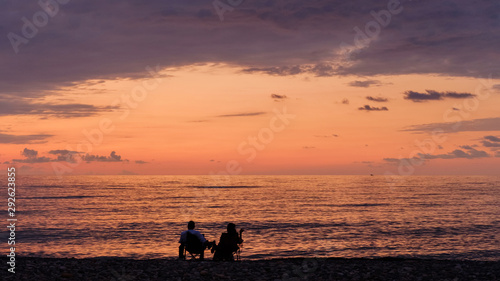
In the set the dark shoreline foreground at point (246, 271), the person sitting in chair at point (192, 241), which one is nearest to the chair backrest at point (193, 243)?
the person sitting in chair at point (192, 241)

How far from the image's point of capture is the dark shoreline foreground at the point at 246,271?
1270 cm

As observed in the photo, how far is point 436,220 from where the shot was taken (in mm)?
48156

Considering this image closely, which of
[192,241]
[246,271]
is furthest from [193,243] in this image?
[246,271]

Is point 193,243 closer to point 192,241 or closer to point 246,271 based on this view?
point 192,241

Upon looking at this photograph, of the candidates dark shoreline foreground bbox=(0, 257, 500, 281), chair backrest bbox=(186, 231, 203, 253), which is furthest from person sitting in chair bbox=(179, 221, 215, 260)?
dark shoreline foreground bbox=(0, 257, 500, 281)

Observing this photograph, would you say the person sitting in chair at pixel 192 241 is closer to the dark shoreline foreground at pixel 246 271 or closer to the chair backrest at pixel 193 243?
the chair backrest at pixel 193 243

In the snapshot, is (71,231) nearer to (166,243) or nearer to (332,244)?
(166,243)

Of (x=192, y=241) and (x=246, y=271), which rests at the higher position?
(x=192, y=241)

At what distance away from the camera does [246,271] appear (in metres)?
13.5

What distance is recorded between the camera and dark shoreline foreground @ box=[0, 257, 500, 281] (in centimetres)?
1270

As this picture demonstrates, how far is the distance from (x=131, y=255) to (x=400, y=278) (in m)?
18.6

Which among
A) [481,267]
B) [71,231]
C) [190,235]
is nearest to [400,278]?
[481,267]

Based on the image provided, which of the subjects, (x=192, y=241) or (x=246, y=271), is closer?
(x=246, y=271)

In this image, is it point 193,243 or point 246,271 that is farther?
point 193,243
